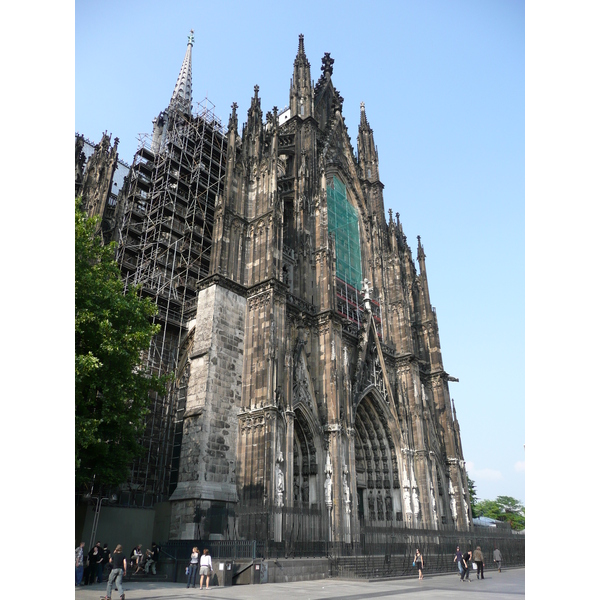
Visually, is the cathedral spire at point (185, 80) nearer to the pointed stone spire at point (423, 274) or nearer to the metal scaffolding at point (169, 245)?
the metal scaffolding at point (169, 245)

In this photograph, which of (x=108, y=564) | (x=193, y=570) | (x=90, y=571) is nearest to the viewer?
(x=193, y=570)

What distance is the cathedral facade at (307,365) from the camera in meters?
18.1

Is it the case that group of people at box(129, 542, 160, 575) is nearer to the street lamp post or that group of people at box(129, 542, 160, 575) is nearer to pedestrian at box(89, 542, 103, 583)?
pedestrian at box(89, 542, 103, 583)

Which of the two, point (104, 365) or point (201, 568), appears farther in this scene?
point (104, 365)

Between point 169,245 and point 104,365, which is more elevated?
point 169,245

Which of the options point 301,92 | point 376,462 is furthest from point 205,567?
point 301,92

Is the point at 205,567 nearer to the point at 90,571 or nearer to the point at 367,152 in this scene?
the point at 90,571

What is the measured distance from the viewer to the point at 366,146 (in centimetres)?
4094

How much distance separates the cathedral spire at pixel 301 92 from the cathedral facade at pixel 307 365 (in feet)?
0.32

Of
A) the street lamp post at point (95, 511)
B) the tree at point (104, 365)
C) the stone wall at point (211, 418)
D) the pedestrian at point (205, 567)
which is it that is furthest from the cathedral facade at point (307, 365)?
the tree at point (104, 365)

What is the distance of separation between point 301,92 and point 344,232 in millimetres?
10237

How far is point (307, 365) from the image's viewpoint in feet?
75.5
